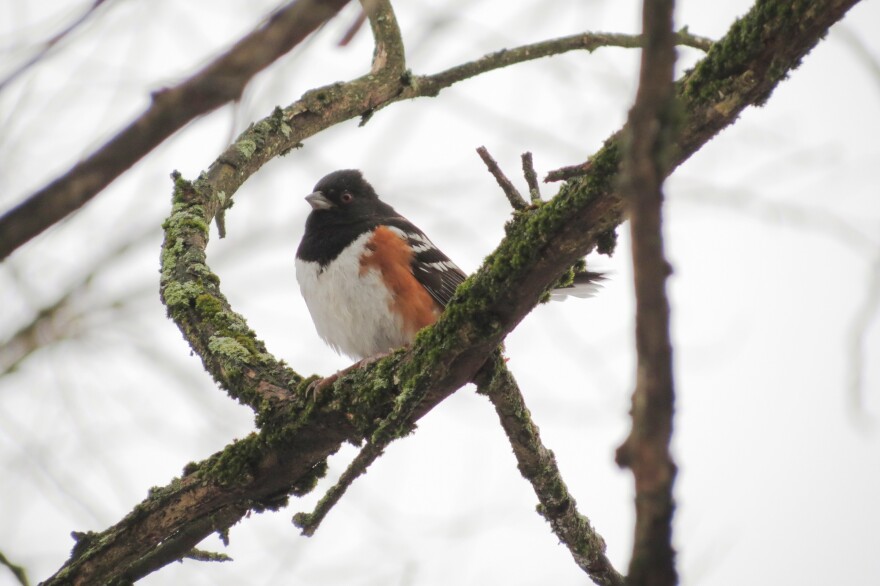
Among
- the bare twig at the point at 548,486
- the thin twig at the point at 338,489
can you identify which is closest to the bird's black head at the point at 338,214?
the bare twig at the point at 548,486

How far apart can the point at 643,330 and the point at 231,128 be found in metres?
0.93

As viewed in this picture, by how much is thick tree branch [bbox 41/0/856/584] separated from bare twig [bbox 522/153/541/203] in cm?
15

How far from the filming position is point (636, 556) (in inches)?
45.4

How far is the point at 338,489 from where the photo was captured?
2.66 meters

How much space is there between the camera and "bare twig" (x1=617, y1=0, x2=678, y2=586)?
3.31 ft

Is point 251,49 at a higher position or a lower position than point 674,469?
higher

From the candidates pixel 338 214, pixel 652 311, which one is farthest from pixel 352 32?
pixel 338 214

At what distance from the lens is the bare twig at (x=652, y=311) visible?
3.31 feet

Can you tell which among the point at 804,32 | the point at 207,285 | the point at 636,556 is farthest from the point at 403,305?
the point at 636,556

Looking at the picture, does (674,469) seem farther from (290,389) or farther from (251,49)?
(290,389)

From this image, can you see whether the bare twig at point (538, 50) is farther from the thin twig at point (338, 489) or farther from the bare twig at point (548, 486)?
the thin twig at point (338, 489)

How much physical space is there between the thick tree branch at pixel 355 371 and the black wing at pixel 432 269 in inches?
39.4

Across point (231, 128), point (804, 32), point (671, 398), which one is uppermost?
point (804, 32)

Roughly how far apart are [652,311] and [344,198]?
4360 mm
